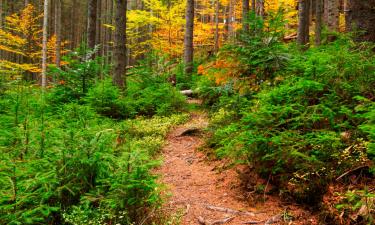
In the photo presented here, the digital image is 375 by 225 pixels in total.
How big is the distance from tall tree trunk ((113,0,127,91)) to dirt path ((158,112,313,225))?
382 centimetres

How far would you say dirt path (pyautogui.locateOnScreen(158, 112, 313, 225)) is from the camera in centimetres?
424

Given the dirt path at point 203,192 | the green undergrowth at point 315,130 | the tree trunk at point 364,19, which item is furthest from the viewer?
the tree trunk at point 364,19

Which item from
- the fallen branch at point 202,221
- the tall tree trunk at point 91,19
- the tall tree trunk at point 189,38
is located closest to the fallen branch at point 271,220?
the fallen branch at point 202,221

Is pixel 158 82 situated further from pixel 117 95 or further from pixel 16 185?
pixel 16 185

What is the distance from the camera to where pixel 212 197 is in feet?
16.2

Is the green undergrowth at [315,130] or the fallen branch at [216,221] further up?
the green undergrowth at [315,130]

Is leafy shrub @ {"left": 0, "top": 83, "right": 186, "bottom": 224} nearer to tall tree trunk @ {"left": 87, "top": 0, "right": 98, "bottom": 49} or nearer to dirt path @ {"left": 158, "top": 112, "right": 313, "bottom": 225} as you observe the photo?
dirt path @ {"left": 158, "top": 112, "right": 313, "bottom": 225}

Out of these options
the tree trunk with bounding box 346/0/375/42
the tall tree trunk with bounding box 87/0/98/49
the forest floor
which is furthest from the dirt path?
the tall tree trunk with bounding box 87/0/98/49

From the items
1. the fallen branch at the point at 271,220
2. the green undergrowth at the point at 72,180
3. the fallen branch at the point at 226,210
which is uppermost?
the green undergrowth at the point at 72,180

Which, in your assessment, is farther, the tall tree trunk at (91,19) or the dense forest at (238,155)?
the tall tree trunk at (91,19)

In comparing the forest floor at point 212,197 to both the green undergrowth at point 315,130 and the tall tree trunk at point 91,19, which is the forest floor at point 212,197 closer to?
the green undergrowth at point 315,130

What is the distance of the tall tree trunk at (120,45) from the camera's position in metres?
10.2

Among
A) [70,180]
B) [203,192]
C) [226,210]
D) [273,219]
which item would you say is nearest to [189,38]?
[203,192]

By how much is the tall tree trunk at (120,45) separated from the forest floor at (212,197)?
13.6ft
